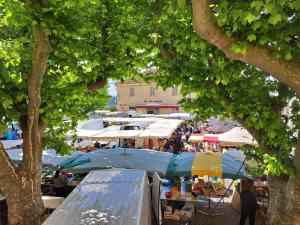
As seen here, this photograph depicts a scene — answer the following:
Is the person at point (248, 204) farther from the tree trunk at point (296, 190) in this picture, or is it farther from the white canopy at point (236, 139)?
the tree trunk at point (296, 190)

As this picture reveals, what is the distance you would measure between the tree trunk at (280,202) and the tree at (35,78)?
4.91 m

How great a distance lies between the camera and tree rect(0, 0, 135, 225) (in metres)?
7.34

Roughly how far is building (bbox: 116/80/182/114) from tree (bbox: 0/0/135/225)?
44.1 meters

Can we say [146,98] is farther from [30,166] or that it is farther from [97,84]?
[30,166]

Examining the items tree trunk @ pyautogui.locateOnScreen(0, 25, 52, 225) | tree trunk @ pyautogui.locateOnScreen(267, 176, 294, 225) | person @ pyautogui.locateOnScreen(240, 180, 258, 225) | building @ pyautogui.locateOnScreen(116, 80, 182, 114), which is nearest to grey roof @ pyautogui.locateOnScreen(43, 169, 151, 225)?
tree trunk @ pyautogui.locateOnScreen(0, 25, 52, 225)

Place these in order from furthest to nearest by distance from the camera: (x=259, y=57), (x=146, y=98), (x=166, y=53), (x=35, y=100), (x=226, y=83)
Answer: (x=146, y=98)
(x=166, y=53)
(x=35, y=100)
(x=226, y=83)
(x=259, y=57)

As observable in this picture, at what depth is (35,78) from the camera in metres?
7.48

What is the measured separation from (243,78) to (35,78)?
460 centimetres

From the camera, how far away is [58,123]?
9.04m

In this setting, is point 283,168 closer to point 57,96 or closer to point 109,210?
point 109,210

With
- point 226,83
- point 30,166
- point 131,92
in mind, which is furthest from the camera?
point 131,92

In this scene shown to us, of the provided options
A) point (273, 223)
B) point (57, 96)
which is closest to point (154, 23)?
point (57, 96)

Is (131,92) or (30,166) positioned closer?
(30,166)

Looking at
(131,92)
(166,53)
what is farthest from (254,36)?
(131,92)
